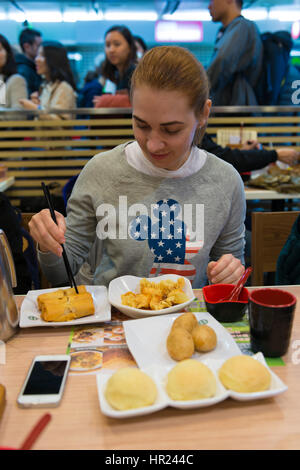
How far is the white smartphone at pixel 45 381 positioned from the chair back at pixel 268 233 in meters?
1.08

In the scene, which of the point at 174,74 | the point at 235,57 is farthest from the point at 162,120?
the point at 235,57

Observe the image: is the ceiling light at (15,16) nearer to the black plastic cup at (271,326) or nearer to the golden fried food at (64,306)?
the golden fried food at (64,306)

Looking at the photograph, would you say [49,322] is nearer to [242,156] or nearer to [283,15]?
[242,156]

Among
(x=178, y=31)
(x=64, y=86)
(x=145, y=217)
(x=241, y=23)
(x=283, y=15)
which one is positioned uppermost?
(x=283, y=15)

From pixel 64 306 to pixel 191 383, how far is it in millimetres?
400

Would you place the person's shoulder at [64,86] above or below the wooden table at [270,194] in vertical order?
above

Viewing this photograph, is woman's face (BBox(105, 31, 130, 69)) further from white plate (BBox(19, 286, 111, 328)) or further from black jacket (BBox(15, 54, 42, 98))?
white plate (BBox(19, 286, 111, 328))

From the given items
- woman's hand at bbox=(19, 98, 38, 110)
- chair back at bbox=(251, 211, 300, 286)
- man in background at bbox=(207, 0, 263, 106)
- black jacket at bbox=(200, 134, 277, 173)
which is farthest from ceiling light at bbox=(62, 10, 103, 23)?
chair back at bbox=(251, 211, 300, 286)

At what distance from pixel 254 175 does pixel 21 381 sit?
288 cm

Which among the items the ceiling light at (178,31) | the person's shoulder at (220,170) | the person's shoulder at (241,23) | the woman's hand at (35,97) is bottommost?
the person's shoulder at (220,170)

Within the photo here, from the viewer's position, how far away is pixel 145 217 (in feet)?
4.53

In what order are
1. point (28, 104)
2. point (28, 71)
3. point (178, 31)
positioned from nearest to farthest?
point (28, 104) < point (28, 71) < point (178, 31)

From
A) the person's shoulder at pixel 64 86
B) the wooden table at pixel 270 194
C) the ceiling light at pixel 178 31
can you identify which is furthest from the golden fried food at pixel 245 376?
the ceiling light at pixel 178 31

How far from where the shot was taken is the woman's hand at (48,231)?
3.50ft
